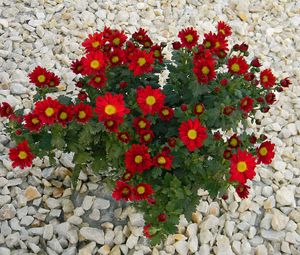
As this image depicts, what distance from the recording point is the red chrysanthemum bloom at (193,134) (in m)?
2.00

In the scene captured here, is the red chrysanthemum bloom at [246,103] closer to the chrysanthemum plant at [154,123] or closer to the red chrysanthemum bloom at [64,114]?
the chrysanthemum plant at [154,123]

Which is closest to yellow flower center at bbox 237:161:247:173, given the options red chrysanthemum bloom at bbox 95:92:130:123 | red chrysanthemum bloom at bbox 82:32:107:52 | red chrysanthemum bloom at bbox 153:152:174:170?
red chrysanthemum bloom at bbox 153:152:174:170

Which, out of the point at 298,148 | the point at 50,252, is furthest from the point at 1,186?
the point at 298,148

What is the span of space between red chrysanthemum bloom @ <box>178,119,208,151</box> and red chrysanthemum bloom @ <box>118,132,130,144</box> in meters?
0.23

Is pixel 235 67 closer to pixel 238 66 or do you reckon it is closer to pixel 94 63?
pixel 238 66

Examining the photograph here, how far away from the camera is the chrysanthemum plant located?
80.7 inches

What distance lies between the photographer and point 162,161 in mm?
2053

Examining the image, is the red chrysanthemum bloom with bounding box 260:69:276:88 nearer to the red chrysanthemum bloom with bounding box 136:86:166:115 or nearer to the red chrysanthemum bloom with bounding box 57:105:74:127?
the red chrysanthemum bloom with bounding box 136:86:166:115

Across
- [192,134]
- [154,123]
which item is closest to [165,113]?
[154,123]

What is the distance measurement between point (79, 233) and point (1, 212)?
1.37 feet

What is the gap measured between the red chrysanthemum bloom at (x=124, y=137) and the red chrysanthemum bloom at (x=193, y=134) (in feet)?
0.76

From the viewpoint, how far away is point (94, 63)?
2.13 meters

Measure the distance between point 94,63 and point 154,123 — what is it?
36cm

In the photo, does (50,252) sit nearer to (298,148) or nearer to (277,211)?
(277,211)
